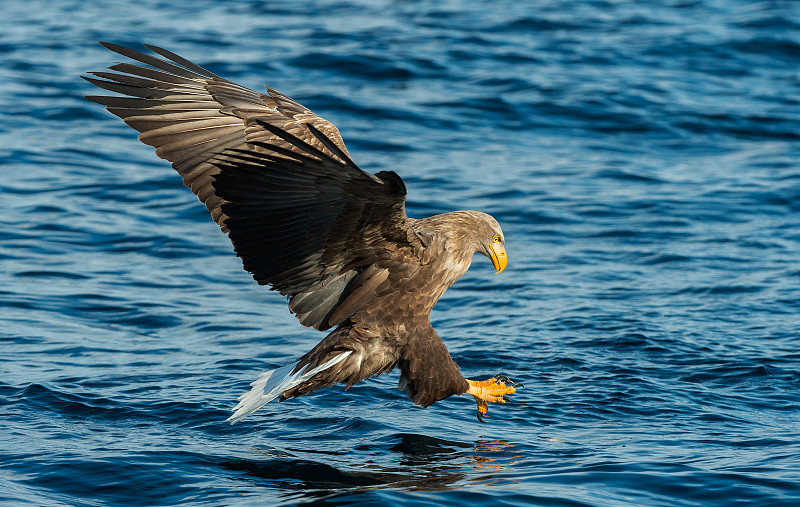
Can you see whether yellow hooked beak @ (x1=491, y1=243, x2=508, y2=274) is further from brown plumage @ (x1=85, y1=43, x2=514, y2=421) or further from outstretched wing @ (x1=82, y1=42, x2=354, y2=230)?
outstretched wing @ (x1=82, y1=42, x2=354, y2=230)

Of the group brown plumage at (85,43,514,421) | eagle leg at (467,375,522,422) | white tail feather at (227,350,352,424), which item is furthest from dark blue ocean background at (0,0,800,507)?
brown plumage at (85,43,514,421)

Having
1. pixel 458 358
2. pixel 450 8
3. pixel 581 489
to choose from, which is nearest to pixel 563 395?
pixel 458 358

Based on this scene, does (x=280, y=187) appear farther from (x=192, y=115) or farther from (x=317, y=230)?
(x=192, y=115)

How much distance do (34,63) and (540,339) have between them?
8473 mm

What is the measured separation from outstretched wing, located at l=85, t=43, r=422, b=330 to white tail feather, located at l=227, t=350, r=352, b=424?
260 millimetres

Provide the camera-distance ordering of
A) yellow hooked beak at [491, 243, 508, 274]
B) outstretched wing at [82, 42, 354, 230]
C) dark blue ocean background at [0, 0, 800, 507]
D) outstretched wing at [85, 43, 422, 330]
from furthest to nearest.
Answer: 1. outstretched wing at [82, 42, 354, 230]
2. yellow hooked beak at [491, 243, 508, 274]
3. dark blue ocean background at [0, 0, 800, 507]
4. outstretched wing at [85, 43, 422, 330]

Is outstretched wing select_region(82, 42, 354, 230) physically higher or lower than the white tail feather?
higher

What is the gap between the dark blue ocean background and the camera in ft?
15.0

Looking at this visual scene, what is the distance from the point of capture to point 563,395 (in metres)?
5.59

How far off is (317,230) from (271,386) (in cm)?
79

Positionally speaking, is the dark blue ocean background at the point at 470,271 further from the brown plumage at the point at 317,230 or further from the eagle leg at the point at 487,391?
the brown plumage at the point at 317,230

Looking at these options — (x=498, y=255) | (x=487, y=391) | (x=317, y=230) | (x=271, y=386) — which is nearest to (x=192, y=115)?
(x=317, y=230)

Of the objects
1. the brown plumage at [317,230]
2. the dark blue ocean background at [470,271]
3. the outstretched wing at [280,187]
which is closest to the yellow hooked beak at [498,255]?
the brown plumage at [317,230]

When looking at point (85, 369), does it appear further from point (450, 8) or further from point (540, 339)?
point (450, 8)
